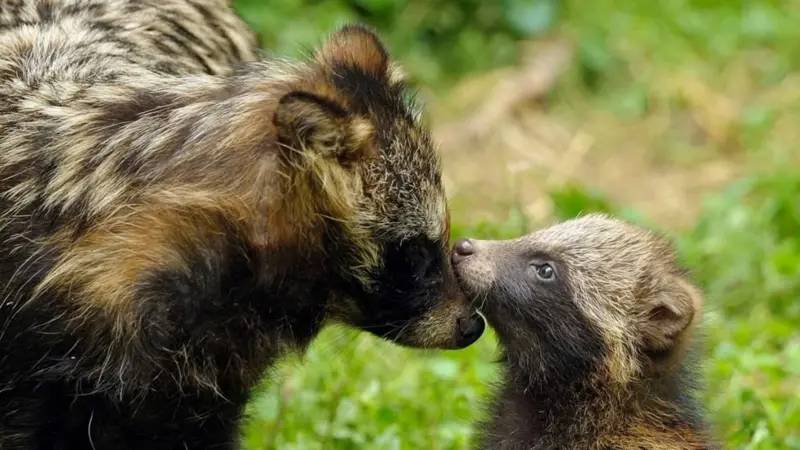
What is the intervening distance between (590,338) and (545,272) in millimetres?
316

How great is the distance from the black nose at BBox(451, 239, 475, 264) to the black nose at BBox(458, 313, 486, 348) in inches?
9.1

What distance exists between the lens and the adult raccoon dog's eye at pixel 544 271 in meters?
5.63

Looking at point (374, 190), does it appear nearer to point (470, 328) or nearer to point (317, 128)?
point (317, 128)

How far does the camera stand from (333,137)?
4.78 meters

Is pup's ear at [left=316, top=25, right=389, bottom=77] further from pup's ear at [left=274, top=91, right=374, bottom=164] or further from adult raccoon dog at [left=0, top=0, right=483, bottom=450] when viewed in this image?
pup's ear at [left=274, top=91, right=374, bottom=164]

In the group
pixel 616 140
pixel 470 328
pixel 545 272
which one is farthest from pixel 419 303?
pixel 616 140

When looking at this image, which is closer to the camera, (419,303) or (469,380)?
(419,303)

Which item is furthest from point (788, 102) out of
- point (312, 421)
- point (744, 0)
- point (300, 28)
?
point (312, 421)

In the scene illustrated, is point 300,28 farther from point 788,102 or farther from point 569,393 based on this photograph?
point 569,393

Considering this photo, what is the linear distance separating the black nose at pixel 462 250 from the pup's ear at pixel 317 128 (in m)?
0.80

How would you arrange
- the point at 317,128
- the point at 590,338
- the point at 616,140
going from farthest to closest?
the point at 616,140, the point at 590,338, the point at 317,128

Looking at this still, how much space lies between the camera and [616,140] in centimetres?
1055

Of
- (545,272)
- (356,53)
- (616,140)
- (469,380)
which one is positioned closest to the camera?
(356,53)

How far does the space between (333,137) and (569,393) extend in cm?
140
